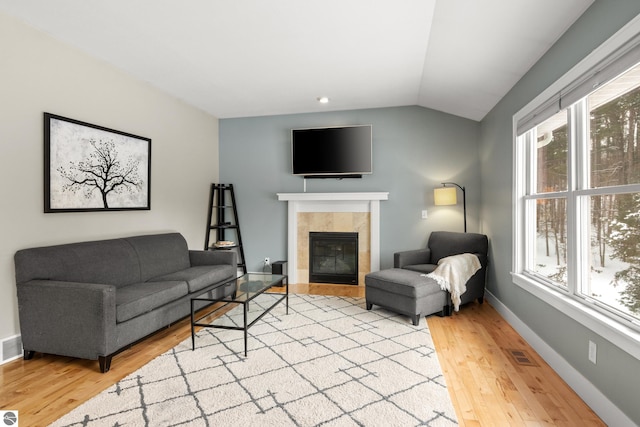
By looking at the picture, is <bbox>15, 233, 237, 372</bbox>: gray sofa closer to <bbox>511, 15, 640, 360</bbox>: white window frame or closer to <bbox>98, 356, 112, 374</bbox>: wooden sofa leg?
<bbox>98, 356, 112, 374</bbox>: wooden sofa leg

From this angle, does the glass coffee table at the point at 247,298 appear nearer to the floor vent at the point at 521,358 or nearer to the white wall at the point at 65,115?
the white wall at the point at 65,115

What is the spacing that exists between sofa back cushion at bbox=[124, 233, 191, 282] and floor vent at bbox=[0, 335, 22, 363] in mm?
992

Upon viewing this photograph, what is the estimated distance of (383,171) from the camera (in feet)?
15.9

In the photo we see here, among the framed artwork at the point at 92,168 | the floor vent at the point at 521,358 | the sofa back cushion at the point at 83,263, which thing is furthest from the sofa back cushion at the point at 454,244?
the framed artwork at the point at 92,168

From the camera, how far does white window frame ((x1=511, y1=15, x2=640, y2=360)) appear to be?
1.67m

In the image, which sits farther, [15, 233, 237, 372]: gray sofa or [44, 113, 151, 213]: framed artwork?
[44, 113, 151, 213]: framed artwork

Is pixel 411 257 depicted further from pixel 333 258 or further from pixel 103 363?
pixel 103 363

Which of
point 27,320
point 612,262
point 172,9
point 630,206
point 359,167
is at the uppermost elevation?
point 172,9

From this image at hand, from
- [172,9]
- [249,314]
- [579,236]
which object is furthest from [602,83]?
[249,314]

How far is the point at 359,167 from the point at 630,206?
3.22 meters

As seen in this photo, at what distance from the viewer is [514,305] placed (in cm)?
322

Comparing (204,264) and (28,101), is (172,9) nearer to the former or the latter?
(28,101)

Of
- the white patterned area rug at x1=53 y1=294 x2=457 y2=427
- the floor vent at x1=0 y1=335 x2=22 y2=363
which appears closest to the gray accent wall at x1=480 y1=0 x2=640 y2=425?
A: the white patterned area rug at x1=53 y1=294 x2=457 y2=427

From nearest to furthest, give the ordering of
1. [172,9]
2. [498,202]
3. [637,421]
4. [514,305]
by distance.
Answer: [637,421] < [172,9] < [514,305] < [498,202]
